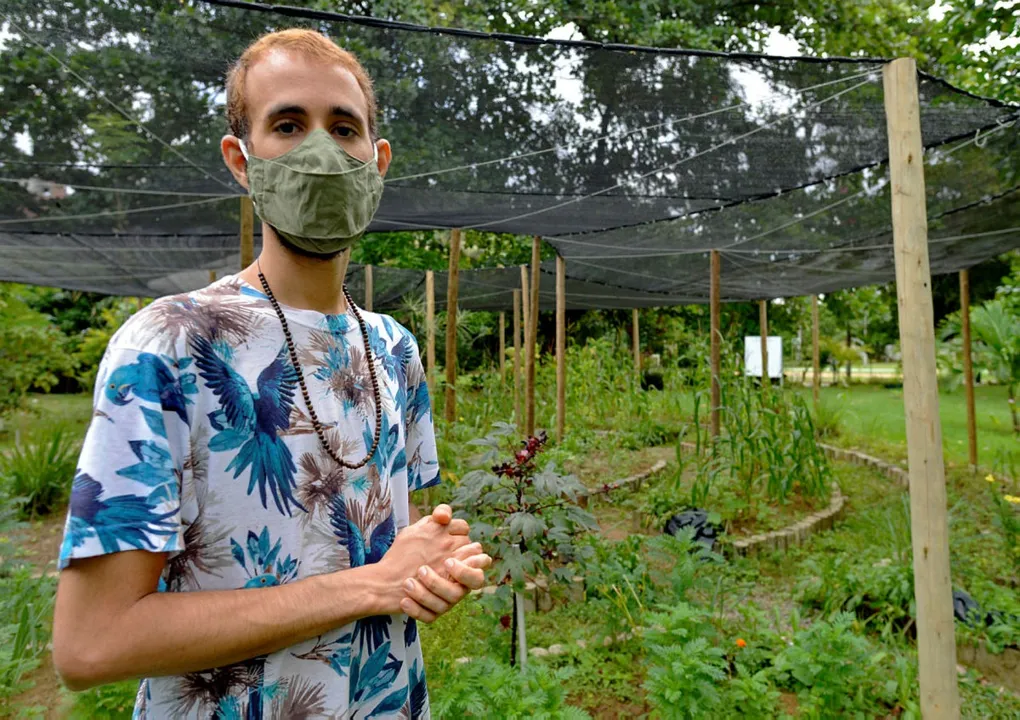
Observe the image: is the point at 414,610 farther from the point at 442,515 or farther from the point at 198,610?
the point at 198,610

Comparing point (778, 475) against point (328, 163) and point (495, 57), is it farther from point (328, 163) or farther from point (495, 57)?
point (328, 163)

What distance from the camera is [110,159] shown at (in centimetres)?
335

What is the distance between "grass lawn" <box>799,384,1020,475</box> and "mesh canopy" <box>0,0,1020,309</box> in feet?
5.80

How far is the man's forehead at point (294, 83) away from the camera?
845 millimetres

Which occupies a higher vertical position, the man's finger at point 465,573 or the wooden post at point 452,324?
the wooden post at point 452,324

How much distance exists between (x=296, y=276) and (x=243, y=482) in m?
0.31

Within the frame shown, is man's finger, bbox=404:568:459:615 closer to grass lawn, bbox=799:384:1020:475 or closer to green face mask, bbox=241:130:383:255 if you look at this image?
green face mask, bbox=241:130:383:255

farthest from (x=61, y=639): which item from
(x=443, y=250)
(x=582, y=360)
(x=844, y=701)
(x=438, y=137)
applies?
(x=443, y=250)

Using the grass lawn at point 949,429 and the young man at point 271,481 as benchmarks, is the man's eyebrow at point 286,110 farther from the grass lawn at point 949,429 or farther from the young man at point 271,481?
the grass lawn at point 949,429

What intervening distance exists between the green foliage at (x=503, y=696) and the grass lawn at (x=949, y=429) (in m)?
3.70

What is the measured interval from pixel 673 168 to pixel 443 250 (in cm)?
995

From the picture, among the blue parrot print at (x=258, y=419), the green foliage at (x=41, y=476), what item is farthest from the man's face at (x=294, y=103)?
the green foliage at (x=41, y=476)

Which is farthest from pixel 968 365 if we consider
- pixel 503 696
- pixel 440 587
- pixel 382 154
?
pixel 440 587

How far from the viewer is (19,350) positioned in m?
6.73
